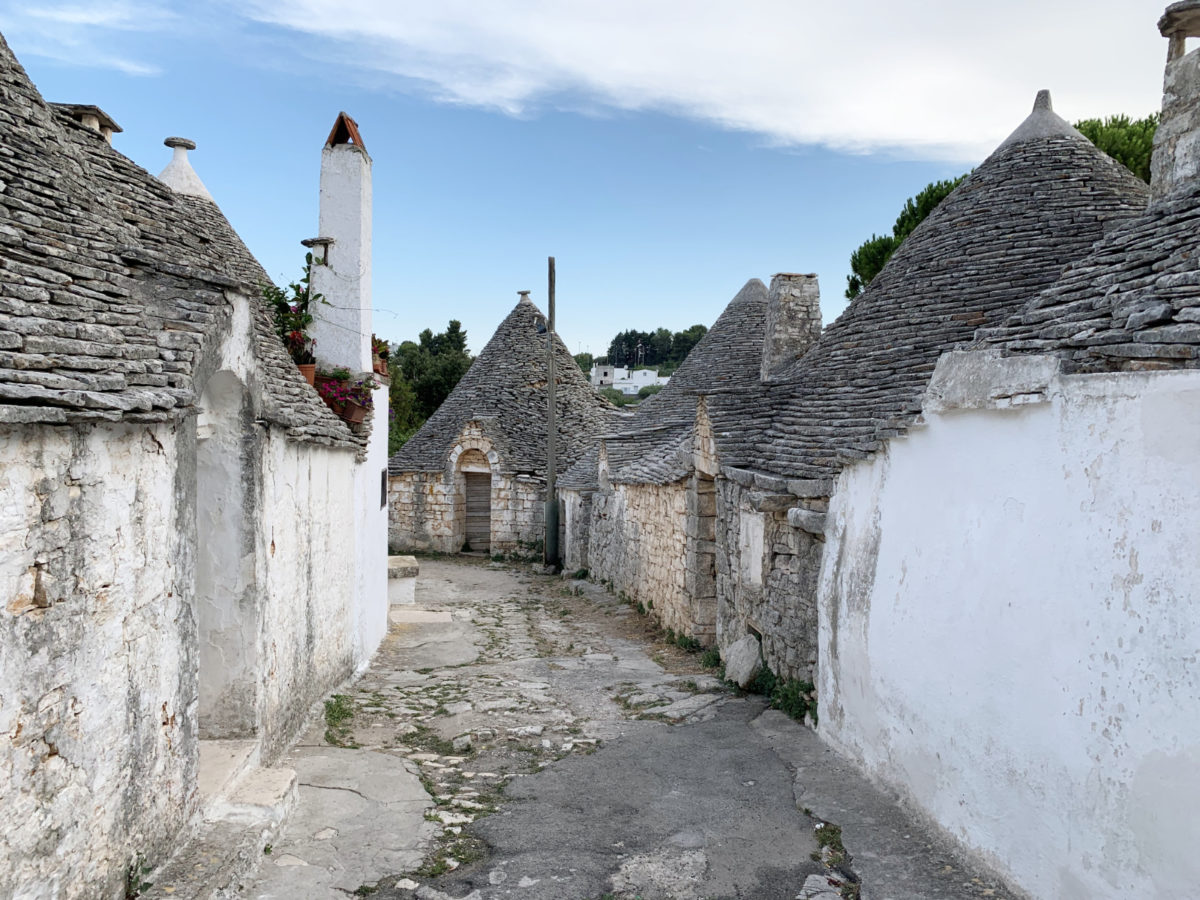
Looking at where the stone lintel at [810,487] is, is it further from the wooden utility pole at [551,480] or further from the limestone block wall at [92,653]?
the wooden utility pole at [551,480]

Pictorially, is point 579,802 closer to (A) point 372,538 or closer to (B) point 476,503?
(A) point 372,538

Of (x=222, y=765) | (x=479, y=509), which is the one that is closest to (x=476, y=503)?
(x=479, y=509)

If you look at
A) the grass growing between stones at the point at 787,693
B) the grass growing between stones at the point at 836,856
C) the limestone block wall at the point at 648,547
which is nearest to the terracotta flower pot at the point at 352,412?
the limestone block wall at the point at 648,547

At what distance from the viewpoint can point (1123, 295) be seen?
386 centimetres

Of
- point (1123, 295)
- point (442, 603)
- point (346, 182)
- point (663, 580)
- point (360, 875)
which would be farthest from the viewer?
point (442, 603)

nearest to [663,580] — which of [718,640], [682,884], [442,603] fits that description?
[718,640]

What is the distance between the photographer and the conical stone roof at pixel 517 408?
21297 mm

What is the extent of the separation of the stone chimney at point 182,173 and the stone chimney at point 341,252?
254 centimetres

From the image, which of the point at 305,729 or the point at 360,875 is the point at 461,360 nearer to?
the point at 305,729

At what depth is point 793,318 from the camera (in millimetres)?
11414

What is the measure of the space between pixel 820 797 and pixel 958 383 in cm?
258

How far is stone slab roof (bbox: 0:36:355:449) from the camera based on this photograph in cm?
295

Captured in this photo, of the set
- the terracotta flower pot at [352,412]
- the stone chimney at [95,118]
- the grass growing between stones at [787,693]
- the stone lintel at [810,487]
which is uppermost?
the stone chimney at [95,118]

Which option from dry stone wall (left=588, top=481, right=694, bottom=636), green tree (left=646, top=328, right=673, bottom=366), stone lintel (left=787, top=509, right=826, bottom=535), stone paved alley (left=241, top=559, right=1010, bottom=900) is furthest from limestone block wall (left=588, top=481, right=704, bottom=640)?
green tree (left=646, top=328, right=673, bottom=366)
